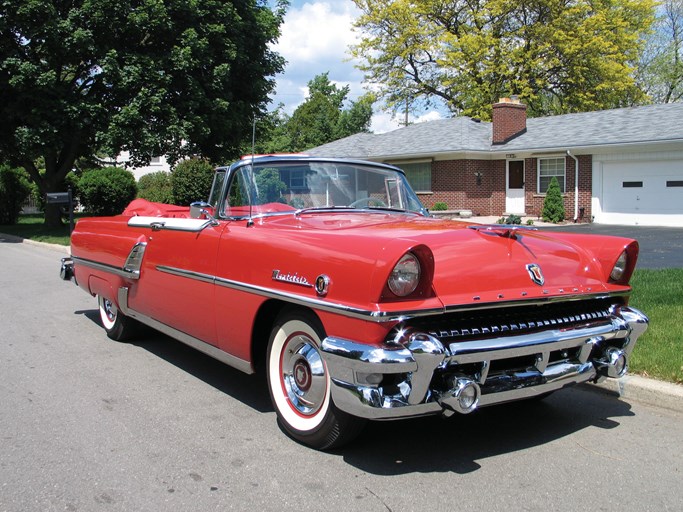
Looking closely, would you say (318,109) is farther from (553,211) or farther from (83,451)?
(83,451)

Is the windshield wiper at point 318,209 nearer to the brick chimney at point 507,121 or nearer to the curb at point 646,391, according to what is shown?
the curb at point 646,391

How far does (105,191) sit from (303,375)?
77.5 ft

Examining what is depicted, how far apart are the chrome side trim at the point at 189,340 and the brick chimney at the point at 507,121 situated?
22.3 meters

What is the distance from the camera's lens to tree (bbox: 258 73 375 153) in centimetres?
5162

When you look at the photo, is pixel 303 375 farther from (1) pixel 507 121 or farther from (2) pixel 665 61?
(2) pixel 665 61

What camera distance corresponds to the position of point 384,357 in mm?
2918

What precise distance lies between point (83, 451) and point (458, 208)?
23.1 m

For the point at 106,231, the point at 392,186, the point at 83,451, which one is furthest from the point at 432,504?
the point at 106,231

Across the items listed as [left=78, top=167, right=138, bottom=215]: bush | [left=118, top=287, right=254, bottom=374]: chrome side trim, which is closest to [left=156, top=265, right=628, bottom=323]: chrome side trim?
[left=118, top=287, right=254, bottom=374]: chrome side trim

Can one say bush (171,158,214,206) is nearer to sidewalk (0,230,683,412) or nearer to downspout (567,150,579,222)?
downspout (567,150,579,222)

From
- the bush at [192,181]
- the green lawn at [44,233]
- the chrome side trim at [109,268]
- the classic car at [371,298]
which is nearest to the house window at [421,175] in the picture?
the bush at [192,181]

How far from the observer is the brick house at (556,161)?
68.1ft

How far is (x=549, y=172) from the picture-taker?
23891 mm

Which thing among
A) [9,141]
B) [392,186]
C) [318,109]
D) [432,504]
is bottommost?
[432,504]
